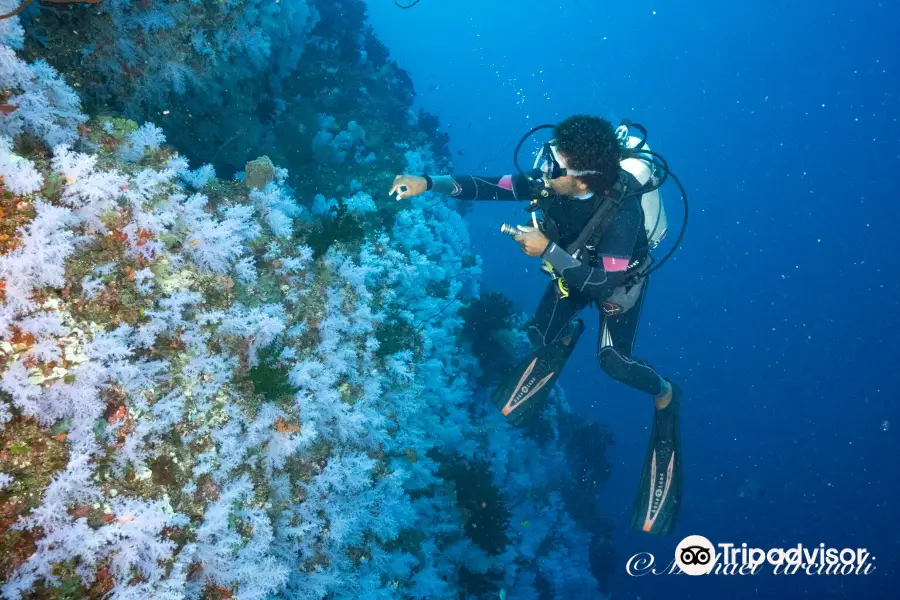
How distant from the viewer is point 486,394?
10000 mm

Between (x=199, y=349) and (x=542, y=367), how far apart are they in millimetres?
4764

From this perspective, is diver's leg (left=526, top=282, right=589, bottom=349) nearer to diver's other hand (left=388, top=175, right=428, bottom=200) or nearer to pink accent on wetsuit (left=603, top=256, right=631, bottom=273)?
pink accent on wetsuit (left=603, top=256, right=631, bottom=273)

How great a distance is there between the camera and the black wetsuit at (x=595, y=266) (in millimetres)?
4520

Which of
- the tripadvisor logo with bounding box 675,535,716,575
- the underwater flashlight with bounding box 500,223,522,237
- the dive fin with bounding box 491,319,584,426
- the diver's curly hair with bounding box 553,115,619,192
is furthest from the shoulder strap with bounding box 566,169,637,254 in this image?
the tripadvisor logo with bounding box 675,535,716,575

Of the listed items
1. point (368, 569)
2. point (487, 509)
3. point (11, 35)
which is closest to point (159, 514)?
point (368, 569)

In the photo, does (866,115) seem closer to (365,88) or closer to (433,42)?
(433,42)

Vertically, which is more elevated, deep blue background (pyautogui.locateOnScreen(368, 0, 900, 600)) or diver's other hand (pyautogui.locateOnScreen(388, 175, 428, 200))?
deep blue background (pyautogui.locateOnScreen(368, 0, 900, 600))

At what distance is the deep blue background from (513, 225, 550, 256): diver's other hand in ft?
60.1

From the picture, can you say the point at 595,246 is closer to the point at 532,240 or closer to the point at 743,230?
the point at 532,240

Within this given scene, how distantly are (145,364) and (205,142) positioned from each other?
4.71 metres

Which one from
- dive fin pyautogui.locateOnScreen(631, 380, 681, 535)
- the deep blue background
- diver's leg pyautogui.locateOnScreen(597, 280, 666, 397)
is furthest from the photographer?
the deep blue background

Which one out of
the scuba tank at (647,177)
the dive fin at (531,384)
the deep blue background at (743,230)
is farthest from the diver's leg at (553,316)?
the deep blue background at (743,230)

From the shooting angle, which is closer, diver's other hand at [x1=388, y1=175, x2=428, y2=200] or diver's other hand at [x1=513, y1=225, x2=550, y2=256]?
diver's other hand at [x1=513, y1=225, x2=550, y2=256]

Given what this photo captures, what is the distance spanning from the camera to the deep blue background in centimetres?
2875
